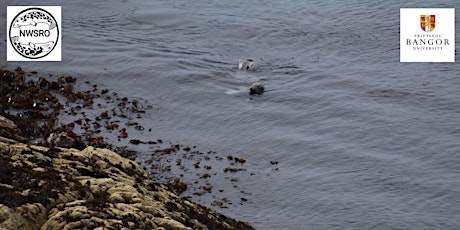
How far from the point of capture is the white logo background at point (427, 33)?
46875mm

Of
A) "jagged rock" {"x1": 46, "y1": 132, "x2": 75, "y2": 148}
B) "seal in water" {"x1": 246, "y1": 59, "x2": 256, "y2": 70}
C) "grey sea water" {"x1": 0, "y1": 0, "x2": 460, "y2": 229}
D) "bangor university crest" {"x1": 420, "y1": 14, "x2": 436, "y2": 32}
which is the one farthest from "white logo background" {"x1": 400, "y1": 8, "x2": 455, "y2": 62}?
"jagged rock" {"x1": 46, "y1": 132, "x2": 75, "y2": 148}

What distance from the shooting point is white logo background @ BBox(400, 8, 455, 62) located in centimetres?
4688

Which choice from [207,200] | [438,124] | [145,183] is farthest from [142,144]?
[438,124]

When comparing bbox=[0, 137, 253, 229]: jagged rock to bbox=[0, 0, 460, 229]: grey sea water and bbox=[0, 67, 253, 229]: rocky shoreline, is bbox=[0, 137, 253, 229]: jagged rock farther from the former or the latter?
bbox=[0, 0, 460, 229]: grey sea water

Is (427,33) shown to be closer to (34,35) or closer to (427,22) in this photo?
(427,22)

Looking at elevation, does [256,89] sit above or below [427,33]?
below

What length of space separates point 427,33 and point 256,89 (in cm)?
1285

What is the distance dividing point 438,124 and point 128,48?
2274 cm

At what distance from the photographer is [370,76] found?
147 feet

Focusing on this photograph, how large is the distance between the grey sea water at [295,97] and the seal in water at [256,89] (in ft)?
2.00

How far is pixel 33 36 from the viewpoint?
149 feet

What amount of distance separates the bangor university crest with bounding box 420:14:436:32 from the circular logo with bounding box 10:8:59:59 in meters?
25.6

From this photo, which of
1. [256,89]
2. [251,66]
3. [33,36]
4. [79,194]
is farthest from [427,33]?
[79,194]

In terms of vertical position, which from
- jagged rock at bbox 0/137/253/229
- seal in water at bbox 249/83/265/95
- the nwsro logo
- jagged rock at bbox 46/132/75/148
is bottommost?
jagged rock at bbox 0/137/253/229
